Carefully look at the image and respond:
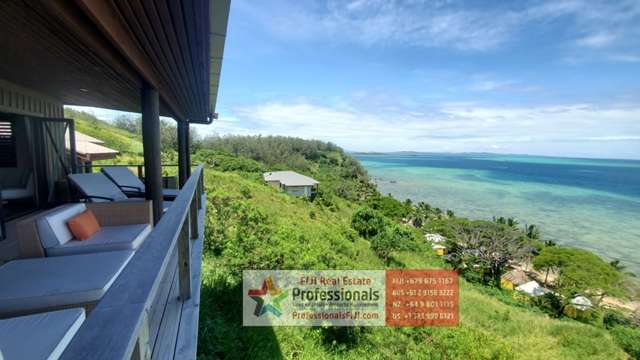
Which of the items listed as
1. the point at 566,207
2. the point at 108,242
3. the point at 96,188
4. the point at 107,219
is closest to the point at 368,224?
the point at 96,188

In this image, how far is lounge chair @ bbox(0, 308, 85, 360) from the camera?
1.28 metres

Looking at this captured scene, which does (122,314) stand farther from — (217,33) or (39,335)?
(217,33)

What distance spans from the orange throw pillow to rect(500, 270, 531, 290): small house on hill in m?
25.0

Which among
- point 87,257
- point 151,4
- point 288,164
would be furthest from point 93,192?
point 288,164

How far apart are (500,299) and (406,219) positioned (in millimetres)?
20081

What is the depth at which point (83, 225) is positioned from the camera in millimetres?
3066

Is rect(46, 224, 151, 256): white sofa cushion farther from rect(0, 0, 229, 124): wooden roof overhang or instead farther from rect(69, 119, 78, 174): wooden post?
rect(69, 119, 78, 174): wooden post

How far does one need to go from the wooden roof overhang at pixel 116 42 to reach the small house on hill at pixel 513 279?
2500cm

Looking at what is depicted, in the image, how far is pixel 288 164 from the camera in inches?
2032

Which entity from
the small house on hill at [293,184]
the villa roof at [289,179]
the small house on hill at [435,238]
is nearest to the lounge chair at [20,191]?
the small house on hill at [293,184]

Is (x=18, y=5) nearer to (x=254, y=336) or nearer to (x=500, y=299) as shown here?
(x=254, y=336)

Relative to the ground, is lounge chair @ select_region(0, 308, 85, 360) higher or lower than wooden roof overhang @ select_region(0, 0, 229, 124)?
lower

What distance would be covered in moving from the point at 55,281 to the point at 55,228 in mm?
976

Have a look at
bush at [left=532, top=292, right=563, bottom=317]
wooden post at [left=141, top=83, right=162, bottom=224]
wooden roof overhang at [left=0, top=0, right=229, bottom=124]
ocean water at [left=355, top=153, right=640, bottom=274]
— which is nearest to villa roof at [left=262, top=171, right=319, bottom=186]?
bush at [left=532, top=292, right=563, bottom=317]
